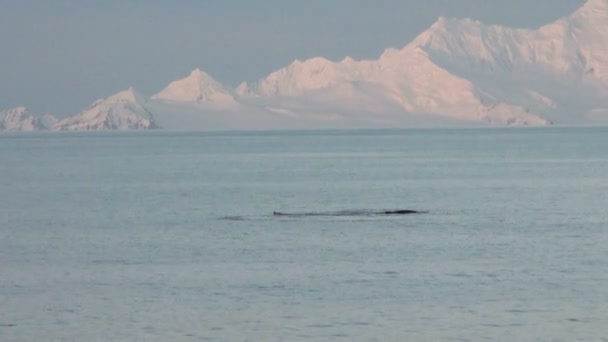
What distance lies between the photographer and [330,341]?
34031mm

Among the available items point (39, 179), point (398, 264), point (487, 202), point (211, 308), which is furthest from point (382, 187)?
point (211, 308)

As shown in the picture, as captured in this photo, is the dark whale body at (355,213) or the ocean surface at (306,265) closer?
the ocean surface at (306,265)

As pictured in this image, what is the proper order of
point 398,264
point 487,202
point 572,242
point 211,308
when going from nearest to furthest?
1. point 211,308
2. point 398,264
3. point 572,242
4. point 487,202

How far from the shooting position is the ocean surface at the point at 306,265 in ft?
118

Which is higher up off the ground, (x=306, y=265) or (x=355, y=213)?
(x=306, y=265)

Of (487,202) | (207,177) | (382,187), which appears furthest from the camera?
(207,177)

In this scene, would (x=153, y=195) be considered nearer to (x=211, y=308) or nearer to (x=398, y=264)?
(x=398, y=264)

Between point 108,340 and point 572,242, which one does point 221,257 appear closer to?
point 572,242

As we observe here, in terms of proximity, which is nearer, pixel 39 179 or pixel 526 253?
pixel 526 253

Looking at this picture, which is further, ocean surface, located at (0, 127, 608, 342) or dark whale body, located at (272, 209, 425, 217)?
dark whale body, located at (272, 209, 425, 217)

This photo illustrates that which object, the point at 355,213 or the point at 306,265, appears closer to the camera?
the point at 306,265

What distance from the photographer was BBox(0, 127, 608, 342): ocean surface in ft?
118

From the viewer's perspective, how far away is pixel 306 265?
47438 millimetres

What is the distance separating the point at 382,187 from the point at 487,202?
61.1 ft
